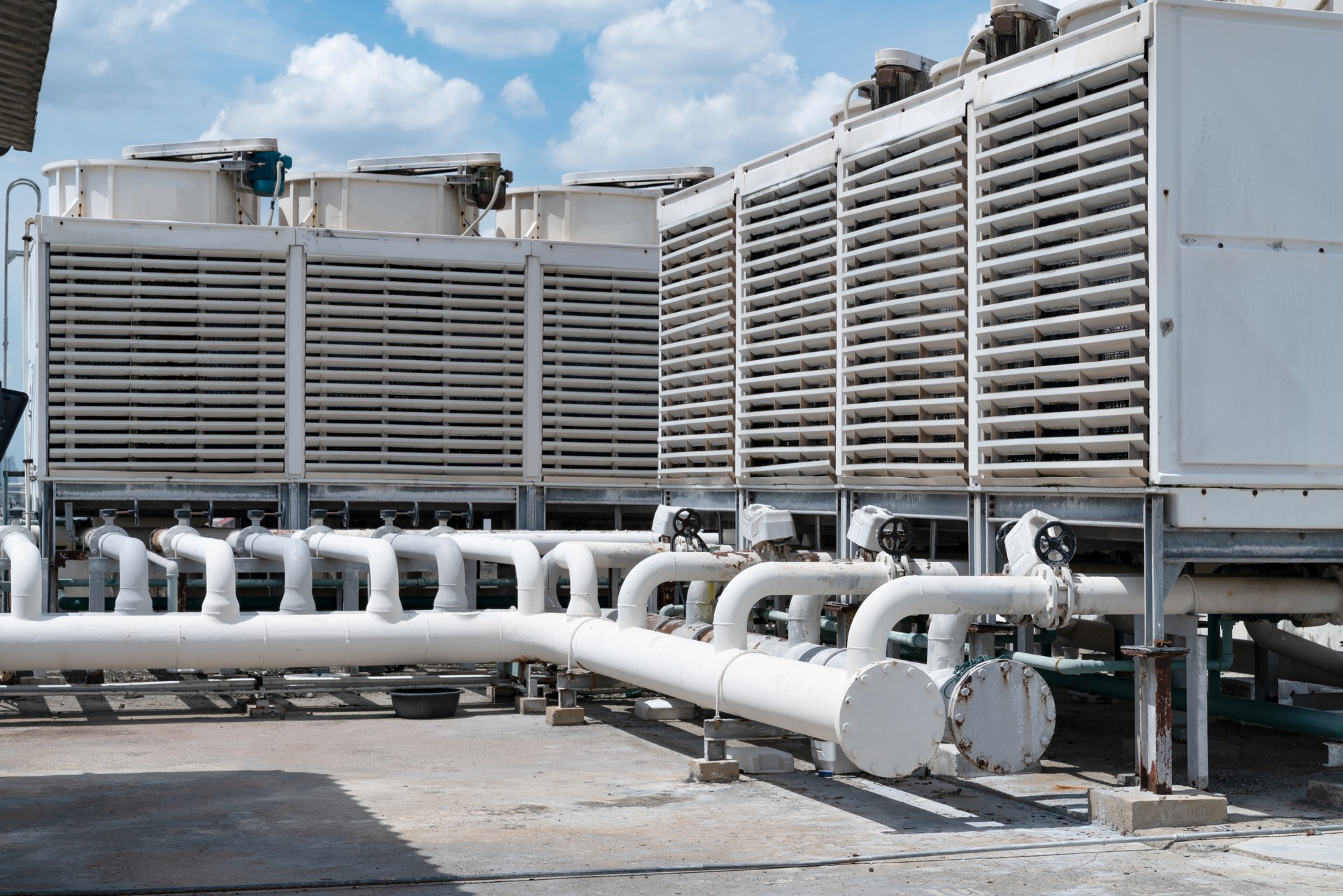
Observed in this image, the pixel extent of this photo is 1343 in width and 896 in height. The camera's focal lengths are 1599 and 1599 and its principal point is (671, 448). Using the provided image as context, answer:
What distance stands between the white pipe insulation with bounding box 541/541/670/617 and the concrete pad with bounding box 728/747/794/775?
8.99 ft

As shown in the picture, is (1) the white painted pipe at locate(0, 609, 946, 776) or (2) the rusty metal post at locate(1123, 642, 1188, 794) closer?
(2) the rusty metal post at locate(1123, 642, 1188, 794)

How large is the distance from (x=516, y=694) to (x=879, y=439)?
15.8 ft

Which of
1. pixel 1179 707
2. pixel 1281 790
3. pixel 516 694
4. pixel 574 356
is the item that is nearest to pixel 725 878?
pixel 1281 790

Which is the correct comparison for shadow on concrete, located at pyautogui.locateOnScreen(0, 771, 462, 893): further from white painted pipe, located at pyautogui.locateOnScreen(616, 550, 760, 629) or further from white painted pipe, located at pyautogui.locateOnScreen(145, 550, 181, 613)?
white painted pipe, located at pyautogui.locateOnScreen(145, 550, 181, 613)

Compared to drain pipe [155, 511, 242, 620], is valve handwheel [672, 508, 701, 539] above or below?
above

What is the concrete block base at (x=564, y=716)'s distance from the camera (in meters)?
13.5

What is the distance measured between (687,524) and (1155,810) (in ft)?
17.4

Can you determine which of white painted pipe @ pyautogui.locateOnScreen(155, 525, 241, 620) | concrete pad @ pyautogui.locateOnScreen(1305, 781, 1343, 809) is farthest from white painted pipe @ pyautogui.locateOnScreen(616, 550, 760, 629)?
concrete pad @ pyautogui.locateOnScreen(1305, 781, 1343, 809)

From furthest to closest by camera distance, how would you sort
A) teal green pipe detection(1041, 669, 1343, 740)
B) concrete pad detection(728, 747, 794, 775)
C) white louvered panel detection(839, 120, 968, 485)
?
white louvered panel detection(839, 120, 968, 485) < concrete pad detection(728, 747, 794, 775) < teal green pipe detection(1041, 669, 1343, 740)

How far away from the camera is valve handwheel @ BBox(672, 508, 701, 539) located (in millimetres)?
13359

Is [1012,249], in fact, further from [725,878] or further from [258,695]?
[258,695]

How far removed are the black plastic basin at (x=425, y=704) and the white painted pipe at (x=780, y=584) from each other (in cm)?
426

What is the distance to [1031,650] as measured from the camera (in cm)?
1200

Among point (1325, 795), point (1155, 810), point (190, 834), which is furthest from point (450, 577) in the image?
point (1325, 795)
